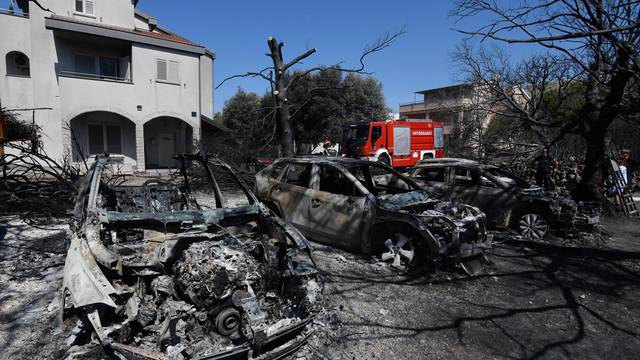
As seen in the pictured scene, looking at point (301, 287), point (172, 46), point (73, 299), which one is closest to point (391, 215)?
point (301, 287)

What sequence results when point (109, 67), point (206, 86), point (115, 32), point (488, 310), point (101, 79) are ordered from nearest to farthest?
point (488, 310) < point (115, 32) < point (101, 79) < point (109, 67) < point (206, 86)

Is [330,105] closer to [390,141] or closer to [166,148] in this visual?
[390,141]

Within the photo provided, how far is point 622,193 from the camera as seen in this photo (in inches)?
380

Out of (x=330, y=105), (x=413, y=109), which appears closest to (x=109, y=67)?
(x=330, y=105)

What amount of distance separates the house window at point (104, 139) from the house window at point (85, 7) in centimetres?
517

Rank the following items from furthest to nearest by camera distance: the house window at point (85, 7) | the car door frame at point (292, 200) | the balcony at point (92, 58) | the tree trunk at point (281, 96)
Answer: the house window at point (85, 7)
the balcony at point (92, 58)
the tree trunk at point (281, 96)
the car door frame at point (292, 200)

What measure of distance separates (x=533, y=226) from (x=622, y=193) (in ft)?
15.0

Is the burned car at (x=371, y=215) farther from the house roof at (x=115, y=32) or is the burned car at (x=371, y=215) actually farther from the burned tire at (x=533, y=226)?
the house roof at (x=115, y=32)

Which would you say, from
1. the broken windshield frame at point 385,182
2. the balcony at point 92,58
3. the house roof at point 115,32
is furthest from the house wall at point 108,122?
the broken windshield frame at point 385,182

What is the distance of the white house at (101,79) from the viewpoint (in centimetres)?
1528

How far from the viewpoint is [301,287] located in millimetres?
3371

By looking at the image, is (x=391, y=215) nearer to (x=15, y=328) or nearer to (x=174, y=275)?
(x=174, y=275)

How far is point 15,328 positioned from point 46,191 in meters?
5.53

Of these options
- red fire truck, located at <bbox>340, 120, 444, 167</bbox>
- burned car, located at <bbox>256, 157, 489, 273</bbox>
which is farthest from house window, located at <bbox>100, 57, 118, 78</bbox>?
burned car, located at <bbox>256, 157, 489, 273</bbox>
